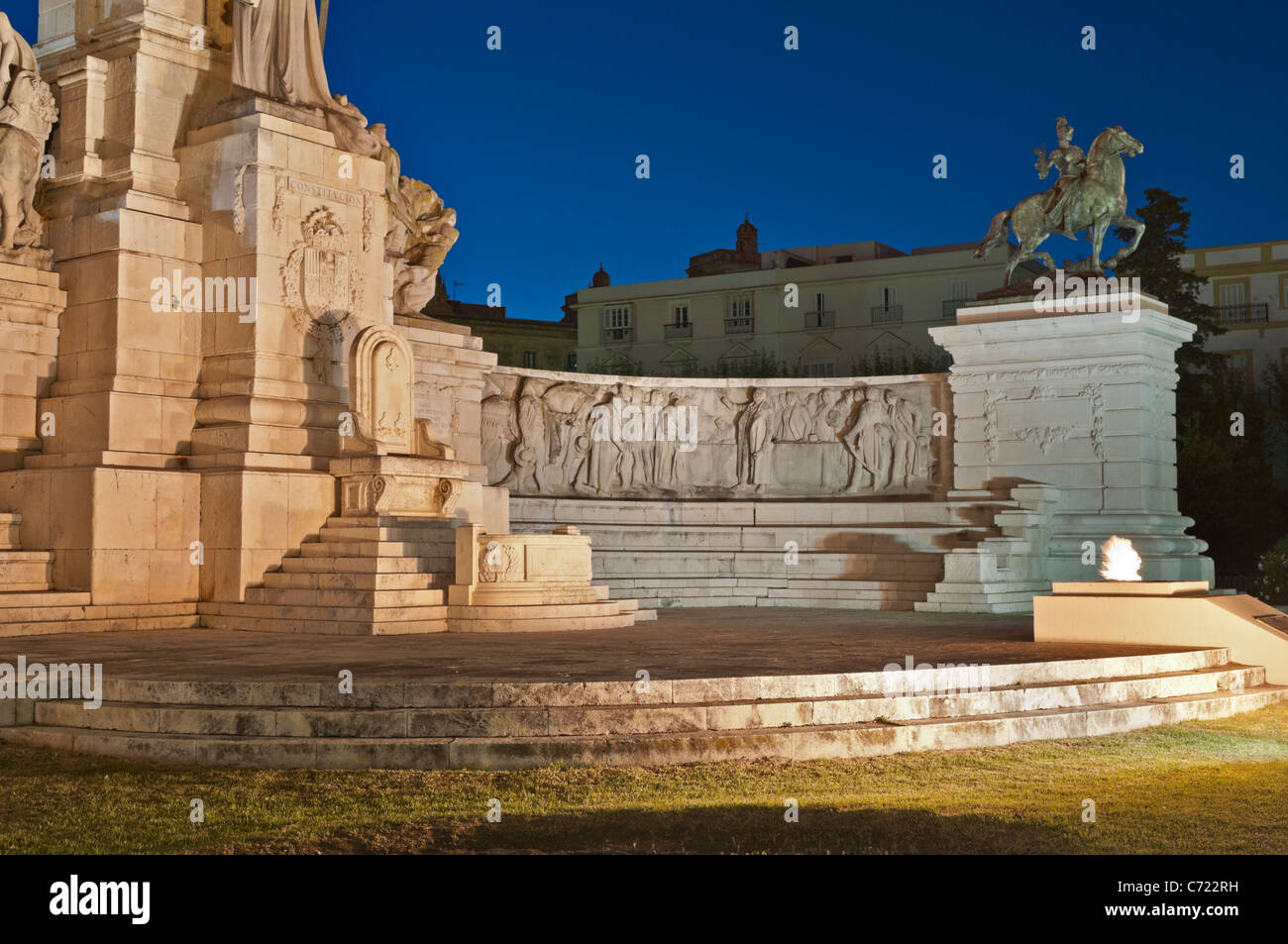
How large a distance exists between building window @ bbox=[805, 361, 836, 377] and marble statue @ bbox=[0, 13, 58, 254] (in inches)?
1751

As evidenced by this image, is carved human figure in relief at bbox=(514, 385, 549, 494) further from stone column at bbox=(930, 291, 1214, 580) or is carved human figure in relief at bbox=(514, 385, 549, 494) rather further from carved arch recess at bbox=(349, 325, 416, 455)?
carved arch recess at bbox=(349, 325, 416, 455)

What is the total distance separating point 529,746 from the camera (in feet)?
31.9

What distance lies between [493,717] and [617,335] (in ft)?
185

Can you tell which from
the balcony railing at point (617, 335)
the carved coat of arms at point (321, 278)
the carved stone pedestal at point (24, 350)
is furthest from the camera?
the balcony railing at point (617, 335)

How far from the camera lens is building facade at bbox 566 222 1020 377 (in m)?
58.8

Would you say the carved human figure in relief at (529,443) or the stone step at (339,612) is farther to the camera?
the carved human figure in relief at (529,443)

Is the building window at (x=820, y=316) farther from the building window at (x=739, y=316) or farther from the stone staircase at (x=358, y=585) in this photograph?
the stone staircase at (x=358, y=585)

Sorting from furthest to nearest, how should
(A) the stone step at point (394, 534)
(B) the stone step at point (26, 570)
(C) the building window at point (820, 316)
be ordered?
(C) the building window at point (820, 316), (A) the stone step at point (394, 534), (B) the stone step at point (26, 570)

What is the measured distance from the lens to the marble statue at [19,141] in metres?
17.7

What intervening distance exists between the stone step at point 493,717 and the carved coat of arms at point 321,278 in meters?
8.30

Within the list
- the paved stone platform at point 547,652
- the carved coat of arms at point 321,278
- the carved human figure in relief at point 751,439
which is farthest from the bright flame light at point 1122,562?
the carved human figure in relief at point 751,439

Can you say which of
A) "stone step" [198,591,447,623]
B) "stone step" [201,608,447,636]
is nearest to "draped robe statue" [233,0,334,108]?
"stone step" [198,591,447,623]
